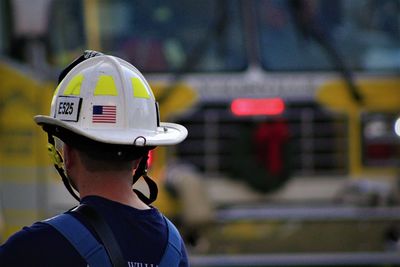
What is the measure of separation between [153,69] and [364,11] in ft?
5.54

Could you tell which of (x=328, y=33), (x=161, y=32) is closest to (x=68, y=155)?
(x=161, y=32)

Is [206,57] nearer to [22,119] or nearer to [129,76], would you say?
[22,119]

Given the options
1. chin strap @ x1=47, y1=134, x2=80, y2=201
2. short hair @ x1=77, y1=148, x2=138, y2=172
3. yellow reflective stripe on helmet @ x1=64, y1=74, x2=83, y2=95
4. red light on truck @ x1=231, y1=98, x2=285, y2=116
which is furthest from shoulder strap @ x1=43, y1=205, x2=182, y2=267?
red light on truck @ x1=231, y1=98, x2=285, y2=116

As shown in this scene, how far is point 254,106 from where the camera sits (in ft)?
30.5

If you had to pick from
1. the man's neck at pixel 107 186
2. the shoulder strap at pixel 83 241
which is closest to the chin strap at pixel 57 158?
the man's neck at pixel 107 186

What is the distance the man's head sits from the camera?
10.5ft

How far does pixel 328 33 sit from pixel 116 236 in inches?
258

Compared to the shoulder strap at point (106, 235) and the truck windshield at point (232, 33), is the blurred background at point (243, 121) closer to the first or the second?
the truck windshield at point (232, 33)

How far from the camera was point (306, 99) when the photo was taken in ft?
30.7

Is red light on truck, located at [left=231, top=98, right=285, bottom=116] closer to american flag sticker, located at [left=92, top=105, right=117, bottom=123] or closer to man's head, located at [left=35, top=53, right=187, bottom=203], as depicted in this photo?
man's head, located at [left=35, top=53, right=187, bottom=203]

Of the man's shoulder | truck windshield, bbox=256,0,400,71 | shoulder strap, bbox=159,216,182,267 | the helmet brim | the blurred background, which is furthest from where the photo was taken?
truck windshield, bbox=256,0,400,71

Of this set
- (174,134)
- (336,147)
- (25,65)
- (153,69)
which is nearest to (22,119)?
(25,65)

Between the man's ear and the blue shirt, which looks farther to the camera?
the man's ear

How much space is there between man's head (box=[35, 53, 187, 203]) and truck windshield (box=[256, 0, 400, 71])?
6.17 metres
